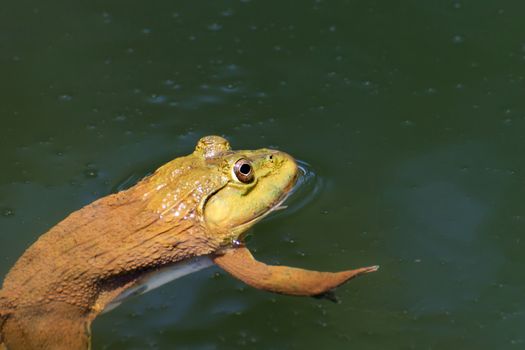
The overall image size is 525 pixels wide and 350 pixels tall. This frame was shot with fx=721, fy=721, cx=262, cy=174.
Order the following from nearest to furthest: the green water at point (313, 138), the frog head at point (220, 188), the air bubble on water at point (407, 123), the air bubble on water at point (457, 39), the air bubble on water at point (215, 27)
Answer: the frog head at point (220, 188) → the green water at point (313, 138) → the air bubble on water at point (407, 123) → the air bubble on water at point (457, 39) → the air bubble on water at point (215, 27)

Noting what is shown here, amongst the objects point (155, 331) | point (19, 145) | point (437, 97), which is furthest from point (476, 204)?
point (19, 145)

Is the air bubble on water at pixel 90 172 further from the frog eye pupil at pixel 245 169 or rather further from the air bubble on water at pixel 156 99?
the frog eye pupil at pixel 245 169

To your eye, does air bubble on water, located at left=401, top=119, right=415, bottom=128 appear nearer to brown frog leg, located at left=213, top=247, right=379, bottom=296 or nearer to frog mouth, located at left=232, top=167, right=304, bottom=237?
frog mouth, located at left=232, top=167, right=304, bottom=237

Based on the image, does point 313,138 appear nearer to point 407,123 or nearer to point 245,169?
point 407,123

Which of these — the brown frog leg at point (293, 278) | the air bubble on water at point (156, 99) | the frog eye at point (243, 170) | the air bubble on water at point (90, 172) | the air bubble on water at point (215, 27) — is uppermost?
the air bubble on water at point (215, 27)

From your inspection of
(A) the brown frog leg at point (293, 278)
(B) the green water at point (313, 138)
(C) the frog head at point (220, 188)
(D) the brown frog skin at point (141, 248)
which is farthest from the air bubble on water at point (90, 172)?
(A) the brown frog leg at point (293, 278)

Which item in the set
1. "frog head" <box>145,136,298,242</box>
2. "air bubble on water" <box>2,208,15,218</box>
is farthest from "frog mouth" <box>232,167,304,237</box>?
"air bubble on water" <box>2,208,15,218</box>
